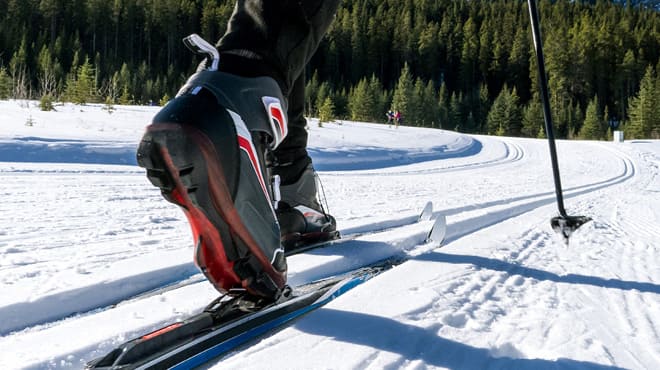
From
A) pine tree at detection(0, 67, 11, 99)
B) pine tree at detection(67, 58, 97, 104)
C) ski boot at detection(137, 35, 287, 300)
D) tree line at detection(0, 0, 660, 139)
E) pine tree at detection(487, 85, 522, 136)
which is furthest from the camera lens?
pine tree at detection(487, 85, 522, 136)

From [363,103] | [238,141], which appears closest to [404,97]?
[363,103]

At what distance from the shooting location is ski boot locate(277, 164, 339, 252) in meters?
1.52

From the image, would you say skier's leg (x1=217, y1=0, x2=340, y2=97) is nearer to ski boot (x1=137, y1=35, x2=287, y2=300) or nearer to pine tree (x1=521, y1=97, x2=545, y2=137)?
ski boot (x1=137, y1=35, x2=287, y2=300)

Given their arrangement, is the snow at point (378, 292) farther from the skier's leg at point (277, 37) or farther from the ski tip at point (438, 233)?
the skier's leg at point (277, 37)

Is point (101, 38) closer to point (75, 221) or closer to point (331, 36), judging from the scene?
point (331, 36)

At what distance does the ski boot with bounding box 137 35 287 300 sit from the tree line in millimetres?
34693

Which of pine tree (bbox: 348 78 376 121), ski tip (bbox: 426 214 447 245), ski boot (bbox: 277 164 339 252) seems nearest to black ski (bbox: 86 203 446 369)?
ski boot (bbox: 277 164 339 252)

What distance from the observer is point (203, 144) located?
0.79 metres

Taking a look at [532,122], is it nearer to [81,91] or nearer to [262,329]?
[81,91]

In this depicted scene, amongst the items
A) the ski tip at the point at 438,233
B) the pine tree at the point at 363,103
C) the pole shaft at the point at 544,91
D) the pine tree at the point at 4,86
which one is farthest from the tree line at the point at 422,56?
the pole shaft at the point at 544,91

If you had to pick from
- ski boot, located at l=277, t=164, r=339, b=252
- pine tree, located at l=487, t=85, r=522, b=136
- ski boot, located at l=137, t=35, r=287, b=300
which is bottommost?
ski boot, located at l=277, t=164, r=339, b=252

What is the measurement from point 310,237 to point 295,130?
0.36 m

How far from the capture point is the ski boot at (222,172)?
77 centimetres

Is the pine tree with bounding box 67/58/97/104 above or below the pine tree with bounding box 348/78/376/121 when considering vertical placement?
below
